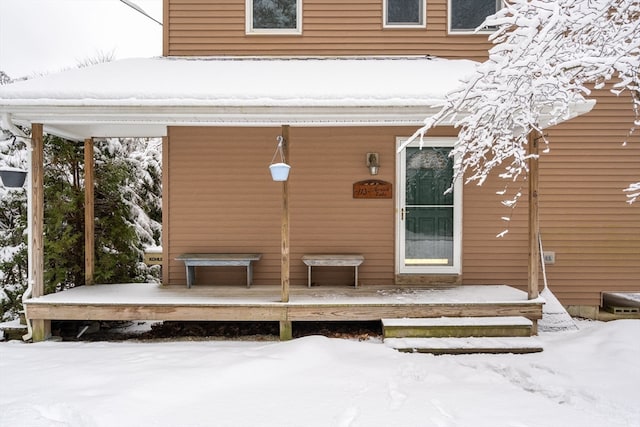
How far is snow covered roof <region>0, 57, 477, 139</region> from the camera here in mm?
4391

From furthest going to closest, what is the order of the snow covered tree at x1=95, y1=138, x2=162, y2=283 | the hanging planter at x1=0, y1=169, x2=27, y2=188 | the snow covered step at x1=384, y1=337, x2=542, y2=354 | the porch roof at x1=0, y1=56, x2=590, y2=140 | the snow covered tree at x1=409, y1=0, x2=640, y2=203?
1. the snow covered tree at x1=95, y1=138, x2=162, y2=283
2. the hanging planter at x1=0, y1=169, x2=27, y2=188
3. the porch roof at x1=0, y1=56, x2=590, y2=140
4. the snow covered step at x1=384, y1=337, x2=542, y2=354
5. the snow covered tree at x1=409, y1=0, x2=640, y2=203

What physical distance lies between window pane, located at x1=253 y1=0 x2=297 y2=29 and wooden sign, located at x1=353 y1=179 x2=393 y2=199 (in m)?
2.65

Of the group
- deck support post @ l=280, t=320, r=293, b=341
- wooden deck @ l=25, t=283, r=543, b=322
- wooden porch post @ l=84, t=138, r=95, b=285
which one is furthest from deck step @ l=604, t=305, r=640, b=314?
wooden porch post @ l=84, t=138, r=95, b=285

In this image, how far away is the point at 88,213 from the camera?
5.87 meters

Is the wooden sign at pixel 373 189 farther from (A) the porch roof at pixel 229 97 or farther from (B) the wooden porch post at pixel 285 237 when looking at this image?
(B) the wooden porch post at pixel 285 237

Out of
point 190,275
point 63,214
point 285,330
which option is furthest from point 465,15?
point 63,214

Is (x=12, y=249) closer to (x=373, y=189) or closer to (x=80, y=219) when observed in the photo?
(x=80, y=219)

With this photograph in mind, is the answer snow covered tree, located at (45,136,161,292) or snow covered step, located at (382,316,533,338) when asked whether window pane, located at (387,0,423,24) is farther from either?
snow covered tree, located at (45,136,161,292)

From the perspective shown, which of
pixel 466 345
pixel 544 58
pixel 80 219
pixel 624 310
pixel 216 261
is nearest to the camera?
Answer: pixel 544 58

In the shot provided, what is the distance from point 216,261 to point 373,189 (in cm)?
243

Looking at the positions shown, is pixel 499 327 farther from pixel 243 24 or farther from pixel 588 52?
pixel 243 24

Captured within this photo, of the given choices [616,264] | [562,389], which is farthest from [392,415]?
[616,264]

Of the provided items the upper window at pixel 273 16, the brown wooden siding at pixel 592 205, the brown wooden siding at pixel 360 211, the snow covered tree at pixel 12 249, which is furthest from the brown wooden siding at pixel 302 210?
the snow covered tree at pixel 12 249

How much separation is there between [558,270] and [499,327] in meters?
2.26
